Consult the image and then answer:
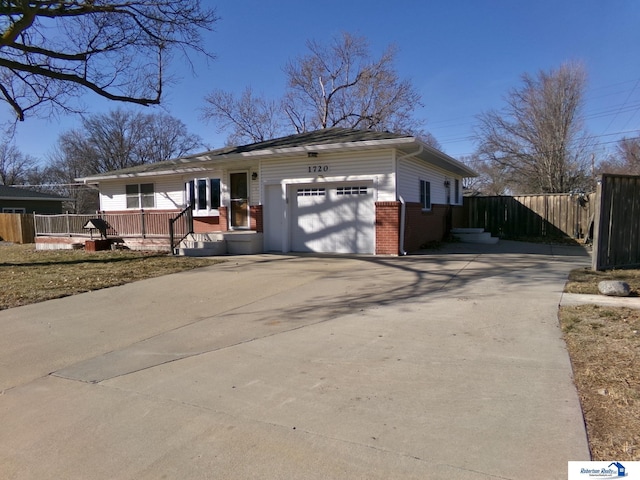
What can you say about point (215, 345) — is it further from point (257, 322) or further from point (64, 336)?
point (64, 336)

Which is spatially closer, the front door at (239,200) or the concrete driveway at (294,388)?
the concrete driveway at (294,388)

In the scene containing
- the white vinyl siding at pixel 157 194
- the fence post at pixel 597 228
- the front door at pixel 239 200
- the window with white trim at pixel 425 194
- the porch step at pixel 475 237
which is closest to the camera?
the fence post at pixel 597 228

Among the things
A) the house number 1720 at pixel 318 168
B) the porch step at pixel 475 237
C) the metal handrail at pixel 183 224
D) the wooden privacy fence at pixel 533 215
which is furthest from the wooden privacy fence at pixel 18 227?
the wooden privacy fence at pixel 533 215

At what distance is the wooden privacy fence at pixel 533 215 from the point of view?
18.8 metres

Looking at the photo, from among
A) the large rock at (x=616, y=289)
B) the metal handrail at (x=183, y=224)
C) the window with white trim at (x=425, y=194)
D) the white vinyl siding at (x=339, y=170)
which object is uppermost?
the white vinyl siding at (x=339, y=170)

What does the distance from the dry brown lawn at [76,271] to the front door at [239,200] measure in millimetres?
2945

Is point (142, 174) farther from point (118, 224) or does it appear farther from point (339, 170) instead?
point (339, 170)

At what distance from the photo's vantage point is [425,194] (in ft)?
52.0

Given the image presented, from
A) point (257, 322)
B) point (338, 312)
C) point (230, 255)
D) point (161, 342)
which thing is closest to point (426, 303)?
point (338, 312)

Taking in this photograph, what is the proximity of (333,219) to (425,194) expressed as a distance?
4.09 meters

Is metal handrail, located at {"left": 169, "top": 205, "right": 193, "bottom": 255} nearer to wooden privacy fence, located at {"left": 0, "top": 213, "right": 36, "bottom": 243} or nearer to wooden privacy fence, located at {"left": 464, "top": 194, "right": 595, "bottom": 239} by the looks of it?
wooden privacy fence, located at {"left": 464, "top": 194, "right": 595, "bottom": 239}

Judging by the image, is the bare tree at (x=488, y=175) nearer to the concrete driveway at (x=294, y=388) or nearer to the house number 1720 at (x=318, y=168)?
the house number 1720 at (x=318, y=168)

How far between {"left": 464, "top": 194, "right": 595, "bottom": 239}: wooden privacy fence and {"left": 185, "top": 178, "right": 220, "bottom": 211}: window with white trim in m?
12.7

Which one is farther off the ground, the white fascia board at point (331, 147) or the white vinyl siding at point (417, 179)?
the white fascia board at point (331, 147)
